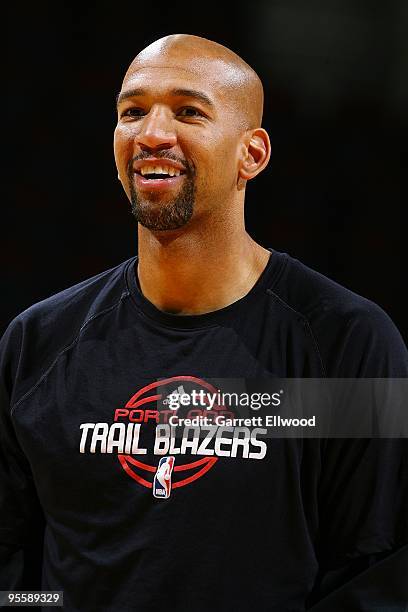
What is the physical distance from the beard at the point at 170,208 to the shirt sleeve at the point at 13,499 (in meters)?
0.33

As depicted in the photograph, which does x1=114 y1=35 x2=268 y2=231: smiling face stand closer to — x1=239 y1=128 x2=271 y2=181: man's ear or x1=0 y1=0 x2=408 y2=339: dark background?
x1=239 y1=128 x2=271 y2=181: man's ear

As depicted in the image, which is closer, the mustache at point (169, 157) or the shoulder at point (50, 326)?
the mustache at point (169, 157)

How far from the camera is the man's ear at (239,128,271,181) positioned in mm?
1528

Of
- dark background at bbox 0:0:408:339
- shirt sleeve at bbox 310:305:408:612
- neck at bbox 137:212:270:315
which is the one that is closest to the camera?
shirt sleeve at bbox 310:305:408:612

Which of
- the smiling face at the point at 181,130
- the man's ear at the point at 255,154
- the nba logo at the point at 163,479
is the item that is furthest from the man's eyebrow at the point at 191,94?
the nba logo at the point at 163,479

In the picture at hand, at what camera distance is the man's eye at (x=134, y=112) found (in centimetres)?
149

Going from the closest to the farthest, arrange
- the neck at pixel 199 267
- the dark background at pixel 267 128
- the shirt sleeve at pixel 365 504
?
the shirt sleeve at pixel 365 504 → the neck at pixel 199 267 → the dark background at pixel 267 128

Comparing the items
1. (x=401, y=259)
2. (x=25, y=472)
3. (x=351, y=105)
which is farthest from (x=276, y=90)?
(x=25, y=472)

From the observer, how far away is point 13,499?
161 cm

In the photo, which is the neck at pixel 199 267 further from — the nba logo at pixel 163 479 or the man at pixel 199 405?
the nba logo at pixel 163 479

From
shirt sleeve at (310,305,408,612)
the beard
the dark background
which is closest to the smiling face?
the beard

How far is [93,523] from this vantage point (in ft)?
4.86

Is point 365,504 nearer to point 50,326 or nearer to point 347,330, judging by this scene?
point 347,330

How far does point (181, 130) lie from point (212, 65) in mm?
123
